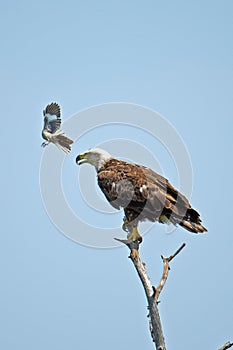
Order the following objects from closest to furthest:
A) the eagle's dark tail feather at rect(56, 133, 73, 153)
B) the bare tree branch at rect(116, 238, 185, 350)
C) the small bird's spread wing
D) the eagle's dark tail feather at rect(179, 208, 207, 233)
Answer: the bare tree branch at rect(116, 238, 185, 350), the eagle's dark tail feather at rect(179, 208, 207, 233), the eagle's dark tail feather at rect(56, 133, 73, 153), the small bird's spread wing

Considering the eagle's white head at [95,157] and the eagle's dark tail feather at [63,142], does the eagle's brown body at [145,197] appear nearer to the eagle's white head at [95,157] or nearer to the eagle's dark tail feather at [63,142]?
the eagle's white head at [95,157]

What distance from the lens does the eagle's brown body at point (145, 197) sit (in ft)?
34.2

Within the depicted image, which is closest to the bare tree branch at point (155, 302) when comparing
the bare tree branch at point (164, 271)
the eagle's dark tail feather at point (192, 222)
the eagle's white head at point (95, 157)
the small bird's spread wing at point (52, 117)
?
the bare tree branch at point (164, 271)

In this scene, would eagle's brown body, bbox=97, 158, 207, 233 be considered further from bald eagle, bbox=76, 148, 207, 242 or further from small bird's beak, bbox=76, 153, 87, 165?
small bird's beak, bbox=76, 153, 87, 165

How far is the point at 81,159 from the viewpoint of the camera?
1222cm

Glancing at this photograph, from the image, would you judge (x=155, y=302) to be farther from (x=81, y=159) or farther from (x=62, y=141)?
(x=62, y=141)

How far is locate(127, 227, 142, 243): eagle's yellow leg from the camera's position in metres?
10.5

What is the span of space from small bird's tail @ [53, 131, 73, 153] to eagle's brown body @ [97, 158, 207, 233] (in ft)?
5.76

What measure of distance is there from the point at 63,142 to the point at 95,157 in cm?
122

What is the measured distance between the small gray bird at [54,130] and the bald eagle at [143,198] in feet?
5.77

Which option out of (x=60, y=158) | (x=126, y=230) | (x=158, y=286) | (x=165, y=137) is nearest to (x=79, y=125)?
(x=60, y=158)

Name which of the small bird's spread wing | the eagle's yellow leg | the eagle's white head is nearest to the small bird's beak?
the eagle's white head

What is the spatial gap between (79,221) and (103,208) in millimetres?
566

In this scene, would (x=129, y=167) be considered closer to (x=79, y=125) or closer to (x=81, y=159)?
(x=81, y=159)
